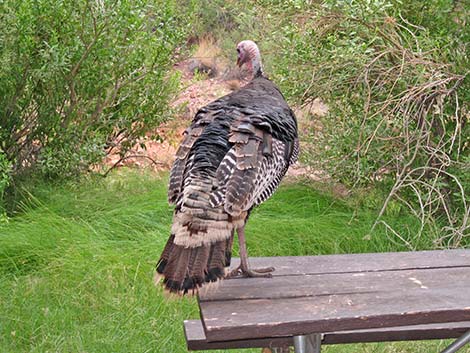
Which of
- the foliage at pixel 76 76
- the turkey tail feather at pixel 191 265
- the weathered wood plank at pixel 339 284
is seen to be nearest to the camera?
the turkey tail feather at pixel 191 265

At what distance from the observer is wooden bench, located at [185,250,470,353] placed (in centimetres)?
270

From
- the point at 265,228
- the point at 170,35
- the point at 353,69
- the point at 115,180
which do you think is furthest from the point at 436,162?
the point at 115,180

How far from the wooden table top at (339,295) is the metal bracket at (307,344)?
0.69 ft

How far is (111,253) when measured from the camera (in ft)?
17.8

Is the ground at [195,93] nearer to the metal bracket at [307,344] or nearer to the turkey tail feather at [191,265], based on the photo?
the metal bracket at [307,344]

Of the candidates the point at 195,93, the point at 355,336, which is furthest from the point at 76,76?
the point at 195,93

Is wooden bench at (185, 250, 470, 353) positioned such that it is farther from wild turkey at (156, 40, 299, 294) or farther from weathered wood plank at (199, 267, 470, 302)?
wild turkey at (156, 40, 299, 294)

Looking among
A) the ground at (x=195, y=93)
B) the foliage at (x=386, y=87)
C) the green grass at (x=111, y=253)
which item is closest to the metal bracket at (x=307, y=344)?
the green grass at (x=111, y=253)

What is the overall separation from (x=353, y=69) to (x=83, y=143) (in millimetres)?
2249

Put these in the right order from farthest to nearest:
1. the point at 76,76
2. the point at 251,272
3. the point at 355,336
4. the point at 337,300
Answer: the point at 76,76, the point at 355,336, the point at 251,272, the point at 337,300

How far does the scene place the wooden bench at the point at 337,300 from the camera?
2699 millimetres

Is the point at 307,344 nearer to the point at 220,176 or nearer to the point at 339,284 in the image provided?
the point at 339,284

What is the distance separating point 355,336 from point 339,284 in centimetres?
79

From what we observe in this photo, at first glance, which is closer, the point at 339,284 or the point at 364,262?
the point at 339,284
